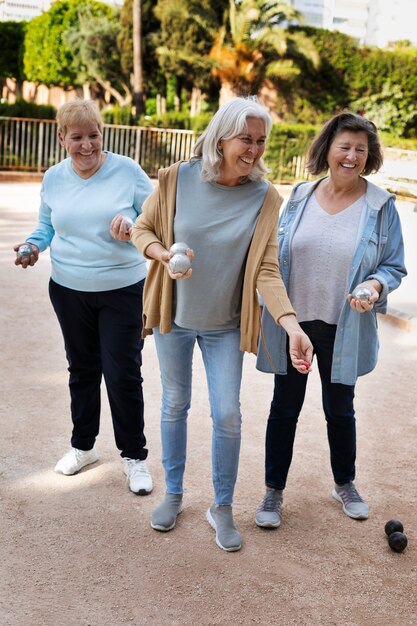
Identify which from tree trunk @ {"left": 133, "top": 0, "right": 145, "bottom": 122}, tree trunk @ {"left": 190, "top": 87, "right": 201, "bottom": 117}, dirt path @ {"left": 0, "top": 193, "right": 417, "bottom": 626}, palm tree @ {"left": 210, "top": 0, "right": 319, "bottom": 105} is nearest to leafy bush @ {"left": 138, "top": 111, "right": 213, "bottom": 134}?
tree trunk @ {"left": 133, "top": 0, "right": 145, "bottom": 122}

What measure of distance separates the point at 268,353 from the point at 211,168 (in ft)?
2.93

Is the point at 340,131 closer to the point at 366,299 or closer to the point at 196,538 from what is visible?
the point at 366,299

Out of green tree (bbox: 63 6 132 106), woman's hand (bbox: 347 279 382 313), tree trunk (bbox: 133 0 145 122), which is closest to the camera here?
woman's hand (bbox: 347 279 382 313)

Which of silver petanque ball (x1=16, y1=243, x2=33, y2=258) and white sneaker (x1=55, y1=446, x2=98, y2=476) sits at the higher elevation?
silver petanque ball (x1=16, y1=243, x2=33, y2=258)

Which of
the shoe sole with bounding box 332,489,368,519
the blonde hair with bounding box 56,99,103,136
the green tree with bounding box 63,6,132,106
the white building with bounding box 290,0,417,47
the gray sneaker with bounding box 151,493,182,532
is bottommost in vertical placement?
the shoe sole with bounding box 332,489,368,519

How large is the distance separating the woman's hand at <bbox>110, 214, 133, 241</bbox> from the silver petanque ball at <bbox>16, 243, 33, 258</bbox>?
0.48 m

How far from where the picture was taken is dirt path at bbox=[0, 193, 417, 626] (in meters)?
3.14

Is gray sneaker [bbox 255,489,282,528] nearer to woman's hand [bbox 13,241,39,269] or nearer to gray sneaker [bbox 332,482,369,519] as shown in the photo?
gray sneaker [bbox 332,482,369,519]

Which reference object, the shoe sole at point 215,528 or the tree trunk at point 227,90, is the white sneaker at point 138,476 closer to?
the shoe sole at point 215,528

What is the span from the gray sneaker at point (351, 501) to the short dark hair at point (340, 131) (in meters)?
1.56

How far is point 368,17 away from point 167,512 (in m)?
101

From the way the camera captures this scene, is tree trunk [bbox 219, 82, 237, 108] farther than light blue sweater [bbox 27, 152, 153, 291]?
Yes

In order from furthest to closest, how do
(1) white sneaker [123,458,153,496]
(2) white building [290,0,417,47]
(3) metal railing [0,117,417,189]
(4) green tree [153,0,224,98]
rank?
1. (2) white building [290,0,417,47]
2. (4) green tree [153,0,224,98]
3. (3) metal railing [0,117,417,189]
4. (1) white sneaker [123,458,153,496]

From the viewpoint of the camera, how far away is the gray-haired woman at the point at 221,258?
325cm
